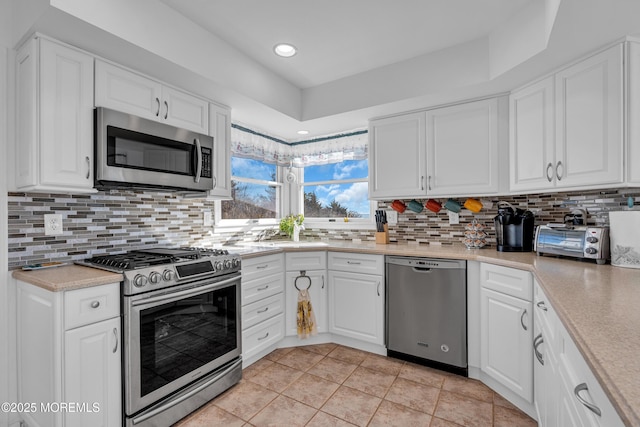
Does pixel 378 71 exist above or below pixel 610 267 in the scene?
above

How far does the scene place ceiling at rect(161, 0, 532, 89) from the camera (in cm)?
189

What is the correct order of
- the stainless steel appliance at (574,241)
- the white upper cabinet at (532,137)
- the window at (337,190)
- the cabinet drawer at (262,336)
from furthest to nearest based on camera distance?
the window at (337,190), the cabinet drawer at (262,336), the white upper cabinet at (532,137), the stainless steel appliance at (574,241)

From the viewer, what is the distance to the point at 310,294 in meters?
2.89

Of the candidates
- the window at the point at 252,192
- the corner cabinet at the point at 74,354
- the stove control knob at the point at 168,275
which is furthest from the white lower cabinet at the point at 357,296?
the corner cabinet at the point at 74,354

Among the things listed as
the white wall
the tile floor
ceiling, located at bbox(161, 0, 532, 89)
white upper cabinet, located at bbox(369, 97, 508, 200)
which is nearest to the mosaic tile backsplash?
the white wall

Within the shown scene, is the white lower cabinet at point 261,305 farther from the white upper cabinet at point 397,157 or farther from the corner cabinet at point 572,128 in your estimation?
the corner cabinet at point 572,128

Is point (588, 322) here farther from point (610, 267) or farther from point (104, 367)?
point (104, 367)

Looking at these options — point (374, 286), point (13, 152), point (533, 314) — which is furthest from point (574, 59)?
point (13, 152)

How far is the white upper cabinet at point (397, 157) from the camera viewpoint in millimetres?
2795

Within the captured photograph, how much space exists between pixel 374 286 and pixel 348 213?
1124mm

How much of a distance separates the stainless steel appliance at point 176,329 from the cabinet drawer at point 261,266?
174 mm

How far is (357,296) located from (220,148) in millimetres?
1703

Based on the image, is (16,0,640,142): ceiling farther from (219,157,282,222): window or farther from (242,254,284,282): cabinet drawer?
(242,254,284,282): cabinet drawer

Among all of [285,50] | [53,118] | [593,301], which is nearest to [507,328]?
[593,301]
